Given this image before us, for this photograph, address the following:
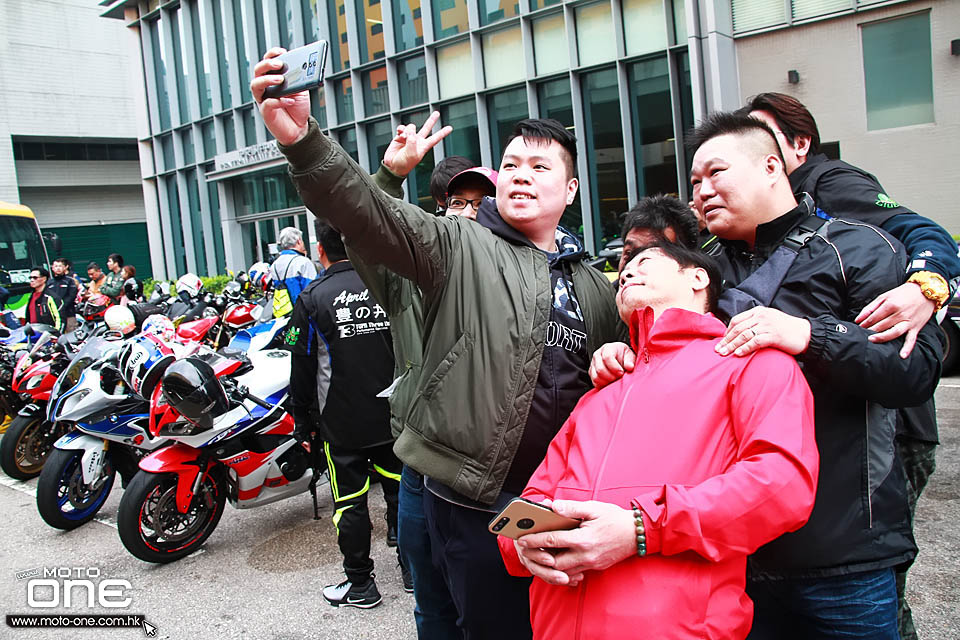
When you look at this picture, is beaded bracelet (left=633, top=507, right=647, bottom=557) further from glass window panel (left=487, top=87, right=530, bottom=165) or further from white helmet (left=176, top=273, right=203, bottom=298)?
glass window panel (left=487, top=87, right=530, bottom=165)

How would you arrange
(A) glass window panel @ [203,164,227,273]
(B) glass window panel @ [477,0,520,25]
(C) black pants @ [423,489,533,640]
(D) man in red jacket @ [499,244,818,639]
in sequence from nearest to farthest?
(D) man in red jacket @ [499,244,818,639] < (C) black pants @ [423,489,533,640] < (B) glass window panel @ [477,0,520,25] < (A) glass window panel @ [203,164,227,273]

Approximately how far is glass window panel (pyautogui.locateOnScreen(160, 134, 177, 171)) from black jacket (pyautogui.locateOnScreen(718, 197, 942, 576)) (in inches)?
971

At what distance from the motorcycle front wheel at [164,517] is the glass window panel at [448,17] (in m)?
11.9

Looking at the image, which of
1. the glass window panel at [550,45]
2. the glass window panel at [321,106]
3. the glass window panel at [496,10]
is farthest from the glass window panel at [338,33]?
the glass window panel at [550,45]

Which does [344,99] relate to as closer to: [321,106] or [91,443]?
[321,106]

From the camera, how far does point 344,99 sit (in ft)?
55.9

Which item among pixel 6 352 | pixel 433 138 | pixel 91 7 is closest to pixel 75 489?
pixel 6 352

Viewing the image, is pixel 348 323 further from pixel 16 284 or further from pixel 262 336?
pixel 16 284

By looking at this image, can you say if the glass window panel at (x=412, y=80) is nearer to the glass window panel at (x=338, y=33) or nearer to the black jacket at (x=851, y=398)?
the glass window panel at (x=338, y=33)

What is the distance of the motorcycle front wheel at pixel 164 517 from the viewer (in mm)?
4340

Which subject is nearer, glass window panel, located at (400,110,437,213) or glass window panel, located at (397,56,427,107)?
→ glass window panel, located at (397,56,427,107)

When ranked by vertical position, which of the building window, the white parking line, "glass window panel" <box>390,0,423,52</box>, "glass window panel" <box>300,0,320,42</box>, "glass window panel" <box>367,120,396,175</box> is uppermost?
"glass window panel" <box>300,0,320,42</box>

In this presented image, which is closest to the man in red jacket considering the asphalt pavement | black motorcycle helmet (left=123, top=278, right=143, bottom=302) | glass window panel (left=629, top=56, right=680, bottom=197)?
the asphalt pavement

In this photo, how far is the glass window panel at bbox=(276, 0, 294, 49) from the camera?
18.3 m
